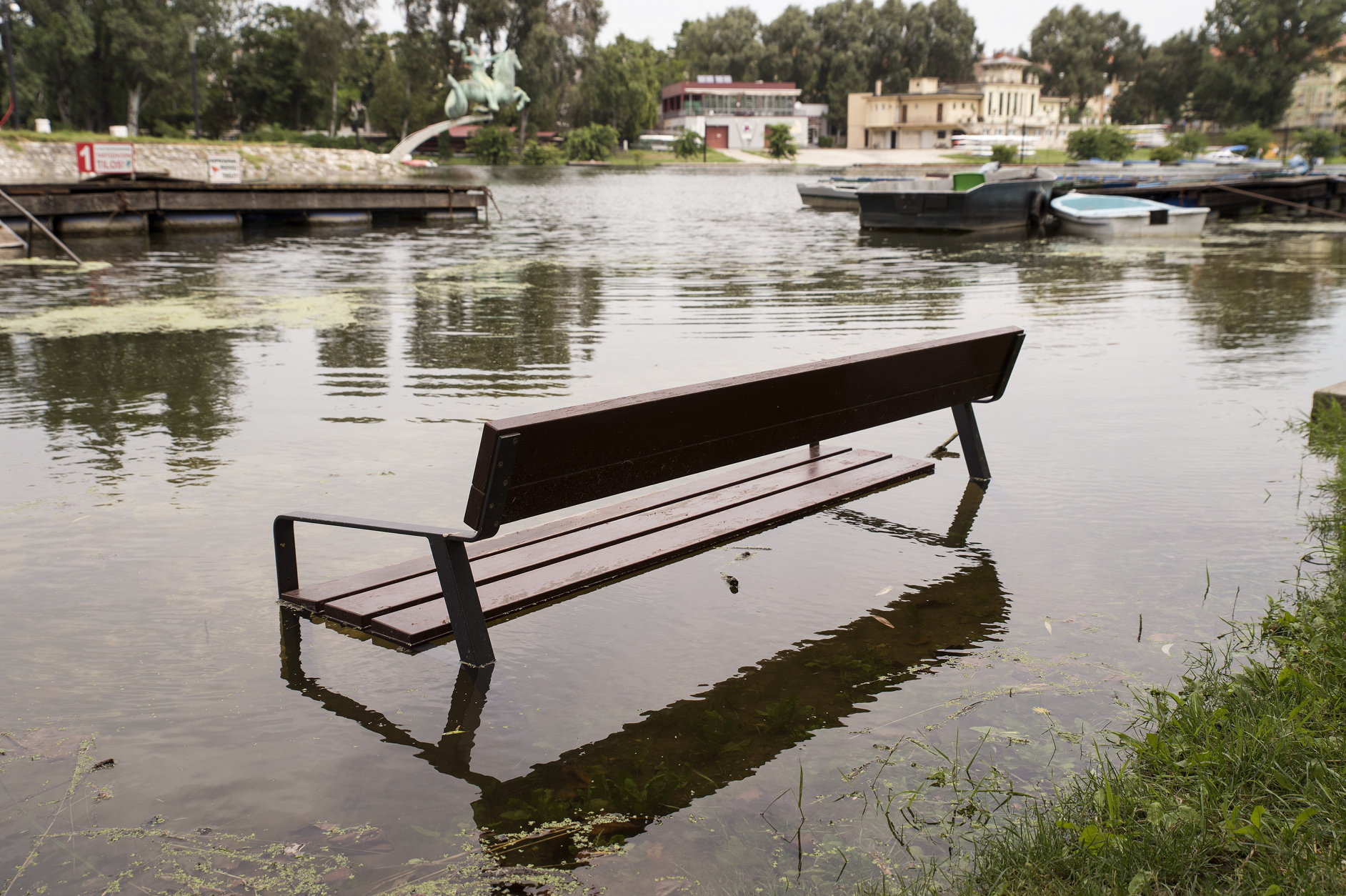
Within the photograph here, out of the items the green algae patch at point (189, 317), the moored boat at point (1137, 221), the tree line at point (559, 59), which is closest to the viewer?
the green algae patch at point (189, 317)

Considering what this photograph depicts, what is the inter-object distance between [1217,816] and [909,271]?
15.4 meters

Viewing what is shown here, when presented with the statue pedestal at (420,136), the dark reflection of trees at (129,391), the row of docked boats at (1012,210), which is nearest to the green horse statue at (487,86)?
the statue pedestal at (420,136)

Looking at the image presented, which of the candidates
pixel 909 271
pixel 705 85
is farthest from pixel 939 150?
pixel 909 271

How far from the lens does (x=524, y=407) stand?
726 centimetres

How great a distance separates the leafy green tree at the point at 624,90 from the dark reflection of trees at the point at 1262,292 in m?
82.5

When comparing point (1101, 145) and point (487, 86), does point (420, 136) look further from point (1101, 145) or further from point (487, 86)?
point (1101, 145)

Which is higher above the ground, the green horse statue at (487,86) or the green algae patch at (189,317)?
the green horse statue at (487,86)

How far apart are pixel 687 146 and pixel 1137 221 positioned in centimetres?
8635

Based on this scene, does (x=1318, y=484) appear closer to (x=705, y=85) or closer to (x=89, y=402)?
(x=89, y=402)

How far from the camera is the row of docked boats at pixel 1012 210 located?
22.9 metres

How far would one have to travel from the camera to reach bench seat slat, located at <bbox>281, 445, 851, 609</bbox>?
12.2ft

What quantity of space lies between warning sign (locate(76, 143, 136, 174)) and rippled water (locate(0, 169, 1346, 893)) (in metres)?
20.8

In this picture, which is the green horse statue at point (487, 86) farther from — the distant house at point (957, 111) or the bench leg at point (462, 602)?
the bench leg at point (462, 602)

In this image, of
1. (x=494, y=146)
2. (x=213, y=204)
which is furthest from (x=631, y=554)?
(x=494, y=146)
